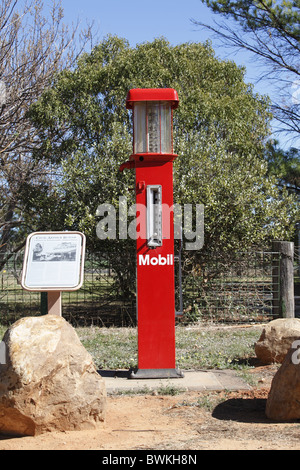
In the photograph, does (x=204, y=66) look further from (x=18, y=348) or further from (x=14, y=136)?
(x=18, y=348)

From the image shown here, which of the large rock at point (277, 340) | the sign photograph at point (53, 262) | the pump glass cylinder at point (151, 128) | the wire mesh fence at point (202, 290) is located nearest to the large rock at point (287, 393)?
the sign photograph at point (53, 262)

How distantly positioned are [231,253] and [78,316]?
11.5 ft

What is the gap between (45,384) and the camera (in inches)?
177

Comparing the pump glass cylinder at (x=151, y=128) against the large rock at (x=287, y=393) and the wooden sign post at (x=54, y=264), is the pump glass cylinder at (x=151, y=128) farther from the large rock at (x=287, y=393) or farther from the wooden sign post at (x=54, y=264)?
the large rock at (x=287, y=393)

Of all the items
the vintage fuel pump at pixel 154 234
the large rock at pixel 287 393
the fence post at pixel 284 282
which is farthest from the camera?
the fence post at pixel 284 282

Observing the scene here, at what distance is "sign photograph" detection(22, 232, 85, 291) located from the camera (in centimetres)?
542

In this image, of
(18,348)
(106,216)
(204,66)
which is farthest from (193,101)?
(18,348)

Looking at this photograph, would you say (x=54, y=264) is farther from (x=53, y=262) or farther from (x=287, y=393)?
(x=287, y=393)

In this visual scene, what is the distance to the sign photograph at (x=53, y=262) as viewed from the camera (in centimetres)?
542

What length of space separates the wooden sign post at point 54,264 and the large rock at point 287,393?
80.5 inches

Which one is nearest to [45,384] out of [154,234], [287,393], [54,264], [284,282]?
[54,264]

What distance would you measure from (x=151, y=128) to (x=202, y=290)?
17.9 ft

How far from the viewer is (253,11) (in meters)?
11.6
